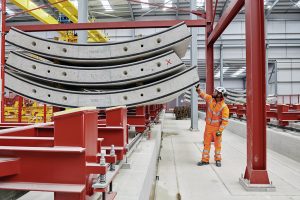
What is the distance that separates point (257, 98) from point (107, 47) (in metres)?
2.44

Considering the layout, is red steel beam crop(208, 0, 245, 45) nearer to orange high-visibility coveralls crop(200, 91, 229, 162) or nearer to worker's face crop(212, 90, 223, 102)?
worker's face crop(212, 90, 223, 102)

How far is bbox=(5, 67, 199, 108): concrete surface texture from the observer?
397cm

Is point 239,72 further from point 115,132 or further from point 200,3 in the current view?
point 115,132

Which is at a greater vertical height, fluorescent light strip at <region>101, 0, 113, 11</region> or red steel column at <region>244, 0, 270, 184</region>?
fluorescent light strip at <region>101, 0, 113, 11</region>

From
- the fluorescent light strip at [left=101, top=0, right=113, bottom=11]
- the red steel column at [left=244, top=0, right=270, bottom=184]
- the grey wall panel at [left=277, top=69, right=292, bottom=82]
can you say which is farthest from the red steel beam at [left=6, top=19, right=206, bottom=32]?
the grey wall panel at [left=277, top=69, right=292, bottom=82]

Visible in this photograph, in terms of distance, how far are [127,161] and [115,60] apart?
2.02m

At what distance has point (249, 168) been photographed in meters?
3.26

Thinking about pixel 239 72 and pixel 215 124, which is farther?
pixel 239 72

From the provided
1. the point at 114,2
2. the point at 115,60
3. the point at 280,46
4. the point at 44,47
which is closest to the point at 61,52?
the point at 44,47

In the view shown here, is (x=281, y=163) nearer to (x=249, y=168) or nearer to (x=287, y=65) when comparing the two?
(x=249, y=168)

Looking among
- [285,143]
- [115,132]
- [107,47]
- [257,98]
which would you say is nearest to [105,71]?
[107,47]

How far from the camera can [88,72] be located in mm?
4238

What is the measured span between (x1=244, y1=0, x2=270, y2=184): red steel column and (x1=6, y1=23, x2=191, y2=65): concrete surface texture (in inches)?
46.9

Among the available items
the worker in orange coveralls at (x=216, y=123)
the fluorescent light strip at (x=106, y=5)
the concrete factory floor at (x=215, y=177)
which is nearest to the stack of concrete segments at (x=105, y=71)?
the worker in orange coveralls at (x=216, y=123)
